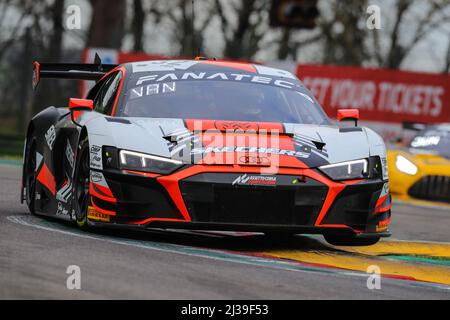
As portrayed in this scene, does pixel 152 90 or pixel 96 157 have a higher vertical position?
pixel 152 90

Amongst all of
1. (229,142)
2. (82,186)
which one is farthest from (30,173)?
(229,142)

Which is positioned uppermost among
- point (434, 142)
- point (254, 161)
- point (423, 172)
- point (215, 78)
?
point (215, 78)

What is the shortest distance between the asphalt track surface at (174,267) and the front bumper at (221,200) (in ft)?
0.60

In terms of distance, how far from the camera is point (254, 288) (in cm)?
582

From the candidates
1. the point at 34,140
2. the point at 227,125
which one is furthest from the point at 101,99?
the point at 227,125

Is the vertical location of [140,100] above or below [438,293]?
above

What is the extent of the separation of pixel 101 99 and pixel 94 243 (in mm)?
2226

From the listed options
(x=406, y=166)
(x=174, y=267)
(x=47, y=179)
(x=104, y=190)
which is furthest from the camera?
(x=406, y=166)

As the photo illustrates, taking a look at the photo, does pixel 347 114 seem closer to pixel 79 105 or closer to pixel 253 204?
pixel 253 204

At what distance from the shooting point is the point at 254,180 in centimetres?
742

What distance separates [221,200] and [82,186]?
112 centimetres

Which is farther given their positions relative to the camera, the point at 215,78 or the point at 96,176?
the point at 215,78

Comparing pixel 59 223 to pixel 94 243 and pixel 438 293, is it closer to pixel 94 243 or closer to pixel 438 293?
pixel 94 243

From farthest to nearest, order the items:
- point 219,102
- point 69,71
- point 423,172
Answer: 1. point 423,172
2. point 69,71
3. point 219,102
